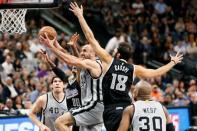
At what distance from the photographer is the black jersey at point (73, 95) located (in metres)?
9.99

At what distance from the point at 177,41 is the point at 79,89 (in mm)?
11143

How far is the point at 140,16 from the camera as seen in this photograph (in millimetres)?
21531

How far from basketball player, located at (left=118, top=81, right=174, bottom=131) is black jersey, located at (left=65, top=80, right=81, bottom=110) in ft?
6.81

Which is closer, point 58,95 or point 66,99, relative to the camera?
Result: point 66,99

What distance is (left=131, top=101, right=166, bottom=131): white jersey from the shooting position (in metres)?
7.89

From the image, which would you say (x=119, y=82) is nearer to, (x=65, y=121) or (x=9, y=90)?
(x=65, y=121)

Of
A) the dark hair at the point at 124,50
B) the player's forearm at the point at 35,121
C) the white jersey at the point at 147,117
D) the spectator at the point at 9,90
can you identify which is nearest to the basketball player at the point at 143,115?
the white jersey at the point at 147,117

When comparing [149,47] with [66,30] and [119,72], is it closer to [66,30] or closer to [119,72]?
[66,30]

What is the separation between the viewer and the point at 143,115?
789 cm

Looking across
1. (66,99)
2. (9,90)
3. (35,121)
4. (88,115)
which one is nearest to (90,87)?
(88,115)

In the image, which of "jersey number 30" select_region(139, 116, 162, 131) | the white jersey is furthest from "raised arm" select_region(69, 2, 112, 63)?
"jersey number 30" select_region(139, 116, 162, 131)

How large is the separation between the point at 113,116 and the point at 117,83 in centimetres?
46

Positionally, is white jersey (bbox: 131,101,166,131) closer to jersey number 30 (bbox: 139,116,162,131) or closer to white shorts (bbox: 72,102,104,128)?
jersey number 30 (bbox: 139,116,162,131)

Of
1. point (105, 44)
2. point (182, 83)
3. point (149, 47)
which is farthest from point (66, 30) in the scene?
point (182, 83)
